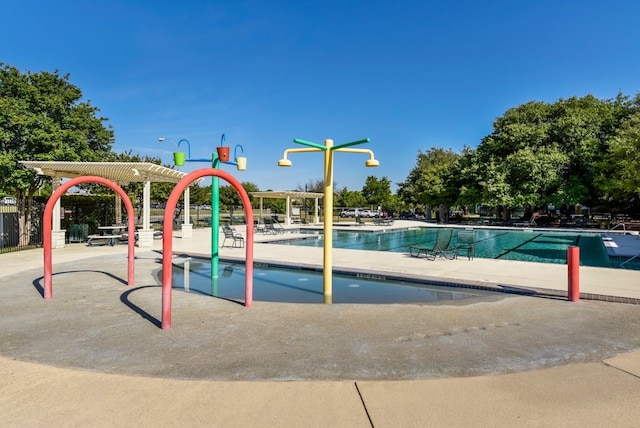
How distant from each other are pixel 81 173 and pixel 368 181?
158 feet

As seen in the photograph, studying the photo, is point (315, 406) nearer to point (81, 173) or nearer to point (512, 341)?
point (512, 341)

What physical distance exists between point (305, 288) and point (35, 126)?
45.4 feet

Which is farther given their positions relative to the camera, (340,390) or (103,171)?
(103,171)

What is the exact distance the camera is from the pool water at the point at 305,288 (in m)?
7.69

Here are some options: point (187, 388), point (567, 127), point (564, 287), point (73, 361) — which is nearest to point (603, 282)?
point (564, 287)

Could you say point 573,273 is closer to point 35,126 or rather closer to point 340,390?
point 340,390

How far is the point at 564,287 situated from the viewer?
8094 mm

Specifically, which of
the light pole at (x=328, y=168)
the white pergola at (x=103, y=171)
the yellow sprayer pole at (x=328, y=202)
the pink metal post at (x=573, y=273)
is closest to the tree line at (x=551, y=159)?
the pink metal post at (x=573, y=273)

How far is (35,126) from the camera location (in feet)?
51.3

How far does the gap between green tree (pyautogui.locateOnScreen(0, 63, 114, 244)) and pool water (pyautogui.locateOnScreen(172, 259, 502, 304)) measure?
9261mm

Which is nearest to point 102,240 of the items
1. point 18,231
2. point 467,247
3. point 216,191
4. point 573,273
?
point 18,231

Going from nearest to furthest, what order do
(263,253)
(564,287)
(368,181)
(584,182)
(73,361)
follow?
1. (73,361)
2. (564,287)
3. (263,253)
4. (584,182)
5. (368,181)

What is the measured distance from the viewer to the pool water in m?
7.69

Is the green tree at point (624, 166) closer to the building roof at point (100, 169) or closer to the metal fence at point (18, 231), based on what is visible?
the building roof at point (100, 169)
